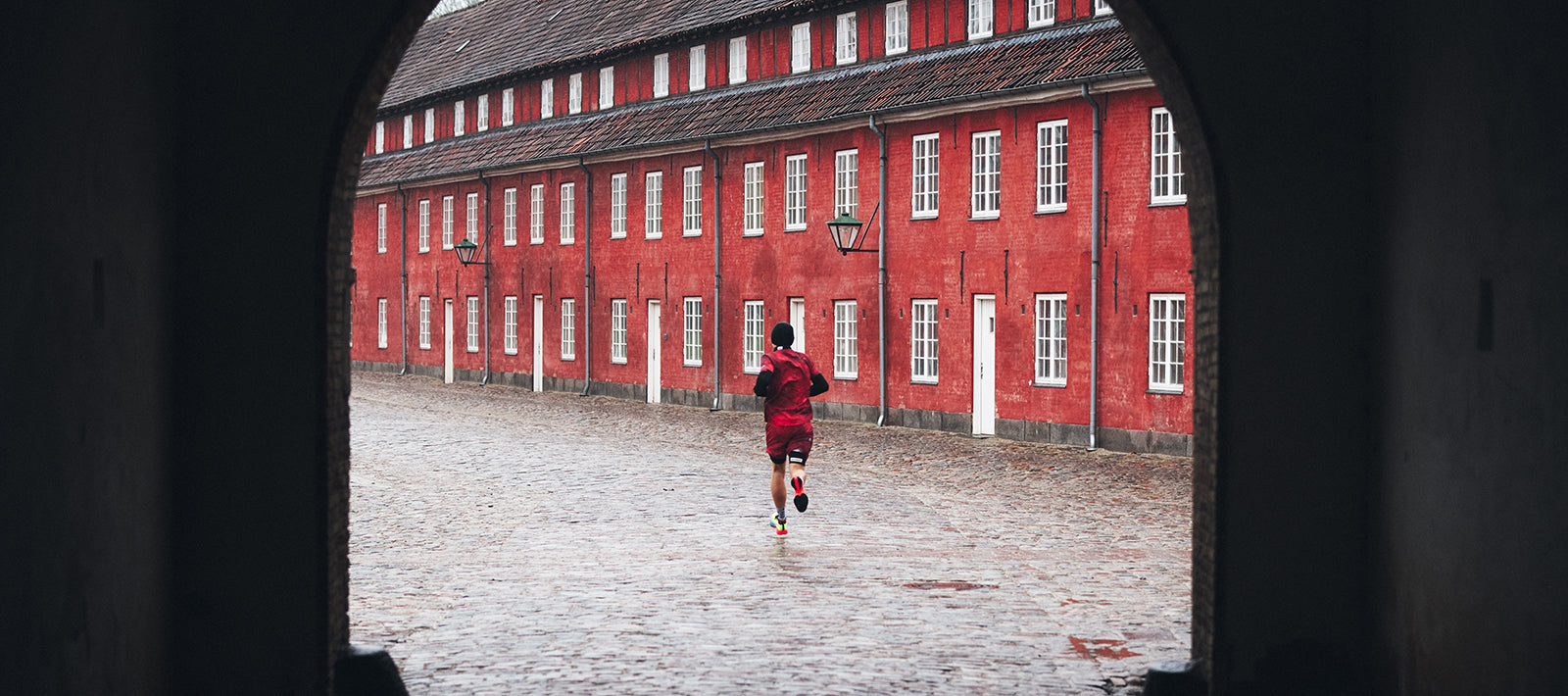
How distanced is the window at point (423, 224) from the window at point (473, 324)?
3.65 metres

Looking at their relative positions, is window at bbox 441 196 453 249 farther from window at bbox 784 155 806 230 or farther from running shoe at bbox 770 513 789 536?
running shoe at bbox 770 513 789 536

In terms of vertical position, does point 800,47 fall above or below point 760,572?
above

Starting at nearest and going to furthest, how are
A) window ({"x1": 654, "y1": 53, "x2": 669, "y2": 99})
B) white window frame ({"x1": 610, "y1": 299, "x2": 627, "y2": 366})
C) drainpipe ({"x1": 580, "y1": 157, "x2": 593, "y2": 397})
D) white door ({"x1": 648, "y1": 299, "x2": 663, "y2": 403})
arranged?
white door ({"x1": 648, "y1": 299, "x2": 663, "y2": 403}) < window ({"x1": 654, "y1": 53, "x2": 669, "y2": 99}) < white window frame ({"x1": 610, "y1": 299, "x2": 627, "y2": 366}) < drainpipe ({"x1": 580, "y1": 157, "x2": 593, "y2": 397})

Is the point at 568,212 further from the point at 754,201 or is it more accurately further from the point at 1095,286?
the point at 1095,286

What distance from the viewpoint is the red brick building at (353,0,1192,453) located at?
79.2 feet

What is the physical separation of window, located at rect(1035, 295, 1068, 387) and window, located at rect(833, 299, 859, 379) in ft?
16.0

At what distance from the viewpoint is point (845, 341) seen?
29984 mm

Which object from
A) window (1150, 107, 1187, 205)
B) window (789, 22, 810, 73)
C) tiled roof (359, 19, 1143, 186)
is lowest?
window (1150, 107, 1187, 205)

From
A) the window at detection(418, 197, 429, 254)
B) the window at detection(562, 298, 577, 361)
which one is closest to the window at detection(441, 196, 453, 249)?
the window at detection(418, 197, 429, 254)

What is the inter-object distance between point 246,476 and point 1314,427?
14.3ft

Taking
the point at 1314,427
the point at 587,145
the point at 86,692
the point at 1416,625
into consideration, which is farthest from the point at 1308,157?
the point at 587,145

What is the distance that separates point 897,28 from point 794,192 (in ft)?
12.7

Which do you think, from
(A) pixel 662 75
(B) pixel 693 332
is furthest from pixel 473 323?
(B) pixel 693 332

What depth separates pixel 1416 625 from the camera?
590 centimetres
